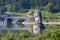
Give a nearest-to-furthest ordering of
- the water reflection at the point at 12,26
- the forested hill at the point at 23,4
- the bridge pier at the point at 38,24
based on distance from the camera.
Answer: the bridge pier at the point at 38,24, the water reflection at the point at 12,26, the forested hill at the point at 23,4

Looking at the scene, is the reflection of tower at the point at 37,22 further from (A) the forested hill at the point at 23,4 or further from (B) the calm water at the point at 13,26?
(A) the forested hill at the point at 23,4

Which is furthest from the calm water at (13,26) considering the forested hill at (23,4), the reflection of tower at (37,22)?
the reflection of tower at (37,22)

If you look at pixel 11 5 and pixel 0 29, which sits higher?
pixel 11 5

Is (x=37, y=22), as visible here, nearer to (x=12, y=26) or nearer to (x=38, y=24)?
(x=38, y=24)

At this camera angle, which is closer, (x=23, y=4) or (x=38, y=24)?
(x=38, y=24)

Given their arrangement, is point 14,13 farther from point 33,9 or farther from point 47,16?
point 47,16

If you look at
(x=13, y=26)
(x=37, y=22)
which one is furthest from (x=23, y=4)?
(x=37, y=22)

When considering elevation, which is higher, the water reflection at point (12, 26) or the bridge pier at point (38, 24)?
the bridge pier at point (38, 24)

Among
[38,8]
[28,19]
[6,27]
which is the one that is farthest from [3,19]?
[38,8]
